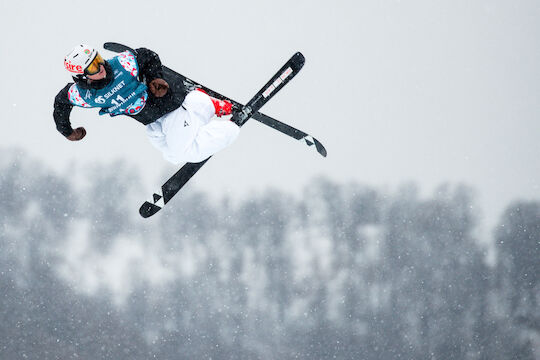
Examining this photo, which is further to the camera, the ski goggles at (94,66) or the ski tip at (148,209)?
the ski tip at (148,209)

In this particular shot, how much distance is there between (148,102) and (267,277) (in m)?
19.7

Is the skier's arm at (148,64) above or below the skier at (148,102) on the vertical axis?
above

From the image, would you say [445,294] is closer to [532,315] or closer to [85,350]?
[532,315]

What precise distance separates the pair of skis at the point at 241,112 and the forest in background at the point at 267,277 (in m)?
15.4

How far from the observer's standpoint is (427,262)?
79.5 feet

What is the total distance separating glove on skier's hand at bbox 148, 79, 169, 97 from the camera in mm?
4762

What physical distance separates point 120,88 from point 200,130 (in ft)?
2.80

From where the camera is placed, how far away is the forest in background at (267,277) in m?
21.4

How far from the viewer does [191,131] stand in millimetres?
5105

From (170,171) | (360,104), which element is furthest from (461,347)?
(360,104)

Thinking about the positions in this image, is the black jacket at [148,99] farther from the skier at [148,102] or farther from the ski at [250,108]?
the ski at [250,108]

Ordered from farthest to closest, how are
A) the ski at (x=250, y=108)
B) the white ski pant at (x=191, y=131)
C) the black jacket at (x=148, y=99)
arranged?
the ski at (x=250, y=108)
the white ski pant at (x=191, y=131)
the black jacket at (x=148, y=99)

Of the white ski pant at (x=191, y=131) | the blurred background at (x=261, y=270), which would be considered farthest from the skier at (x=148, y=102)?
the blurred background at (x=261, y=270)

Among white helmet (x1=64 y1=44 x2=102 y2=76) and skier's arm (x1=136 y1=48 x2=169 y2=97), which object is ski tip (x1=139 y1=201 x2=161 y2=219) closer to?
skier's arm (x1=136 y1=48 x2=169 y2=97)
